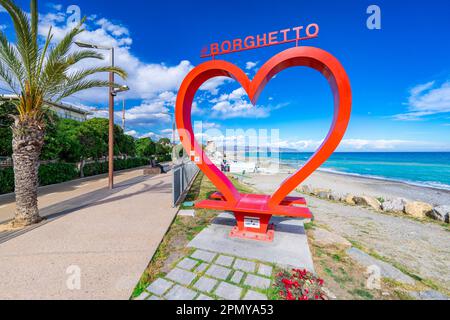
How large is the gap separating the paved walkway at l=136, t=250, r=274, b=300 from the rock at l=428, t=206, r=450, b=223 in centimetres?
952

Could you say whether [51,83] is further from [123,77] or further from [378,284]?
→ [378,284]

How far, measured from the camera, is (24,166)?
4.87 metres

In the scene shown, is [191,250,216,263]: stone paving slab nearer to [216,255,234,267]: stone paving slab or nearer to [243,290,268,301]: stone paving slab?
[216,255,234,267]: stone paving slab

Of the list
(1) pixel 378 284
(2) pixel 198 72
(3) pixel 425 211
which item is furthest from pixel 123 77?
(3) pixel 425 211

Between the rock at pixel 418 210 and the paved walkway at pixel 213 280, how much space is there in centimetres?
962

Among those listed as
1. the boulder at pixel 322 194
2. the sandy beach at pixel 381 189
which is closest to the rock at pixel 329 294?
the boulder at pixel 322 194

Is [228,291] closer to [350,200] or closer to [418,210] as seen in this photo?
[418,210]

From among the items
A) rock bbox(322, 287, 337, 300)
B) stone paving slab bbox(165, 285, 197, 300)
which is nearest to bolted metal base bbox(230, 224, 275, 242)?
rock bbox(322, 287, 337, 300)

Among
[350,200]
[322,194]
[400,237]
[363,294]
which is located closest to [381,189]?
[322,194]

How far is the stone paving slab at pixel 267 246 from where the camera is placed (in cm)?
349

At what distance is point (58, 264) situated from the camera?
10.5ft

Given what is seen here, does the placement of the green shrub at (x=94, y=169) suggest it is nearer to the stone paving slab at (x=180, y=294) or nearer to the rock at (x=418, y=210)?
the stone paving slab at (x=180, y=294)

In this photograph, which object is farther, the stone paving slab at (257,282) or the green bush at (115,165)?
the green bush at (115,165)

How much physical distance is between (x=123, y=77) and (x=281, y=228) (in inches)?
282
